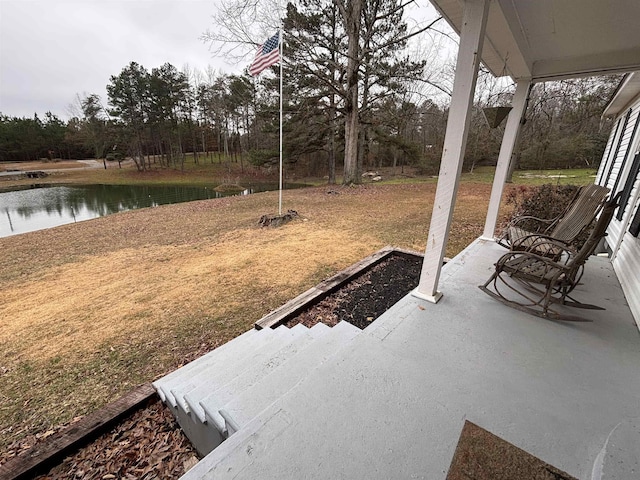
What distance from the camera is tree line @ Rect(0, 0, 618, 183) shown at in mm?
10273

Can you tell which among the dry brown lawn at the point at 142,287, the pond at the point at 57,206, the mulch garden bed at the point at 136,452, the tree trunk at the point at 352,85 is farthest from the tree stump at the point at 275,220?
the pond at the point at 57,206

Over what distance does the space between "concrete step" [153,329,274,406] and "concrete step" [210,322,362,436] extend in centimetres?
57

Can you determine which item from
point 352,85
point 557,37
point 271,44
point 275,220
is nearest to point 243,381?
point 557,37

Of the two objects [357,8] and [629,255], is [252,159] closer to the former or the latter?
[357,8]

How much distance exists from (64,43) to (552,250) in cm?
2777

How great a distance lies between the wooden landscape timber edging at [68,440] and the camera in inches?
57.4

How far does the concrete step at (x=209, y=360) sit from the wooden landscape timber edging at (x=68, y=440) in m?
0.17

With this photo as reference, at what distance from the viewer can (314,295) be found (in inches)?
125

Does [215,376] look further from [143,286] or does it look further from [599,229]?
[143,286]

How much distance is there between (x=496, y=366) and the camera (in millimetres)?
1684

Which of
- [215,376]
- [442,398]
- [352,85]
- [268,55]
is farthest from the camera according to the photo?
[352,85]

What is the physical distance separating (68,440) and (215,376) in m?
0.86

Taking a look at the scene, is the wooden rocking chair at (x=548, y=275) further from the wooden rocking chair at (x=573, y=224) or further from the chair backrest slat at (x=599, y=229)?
the wooden rocking chair at (x=573, y=224)

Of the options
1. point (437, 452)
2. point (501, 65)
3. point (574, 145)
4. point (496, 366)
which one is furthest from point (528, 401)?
point (574, 145)
